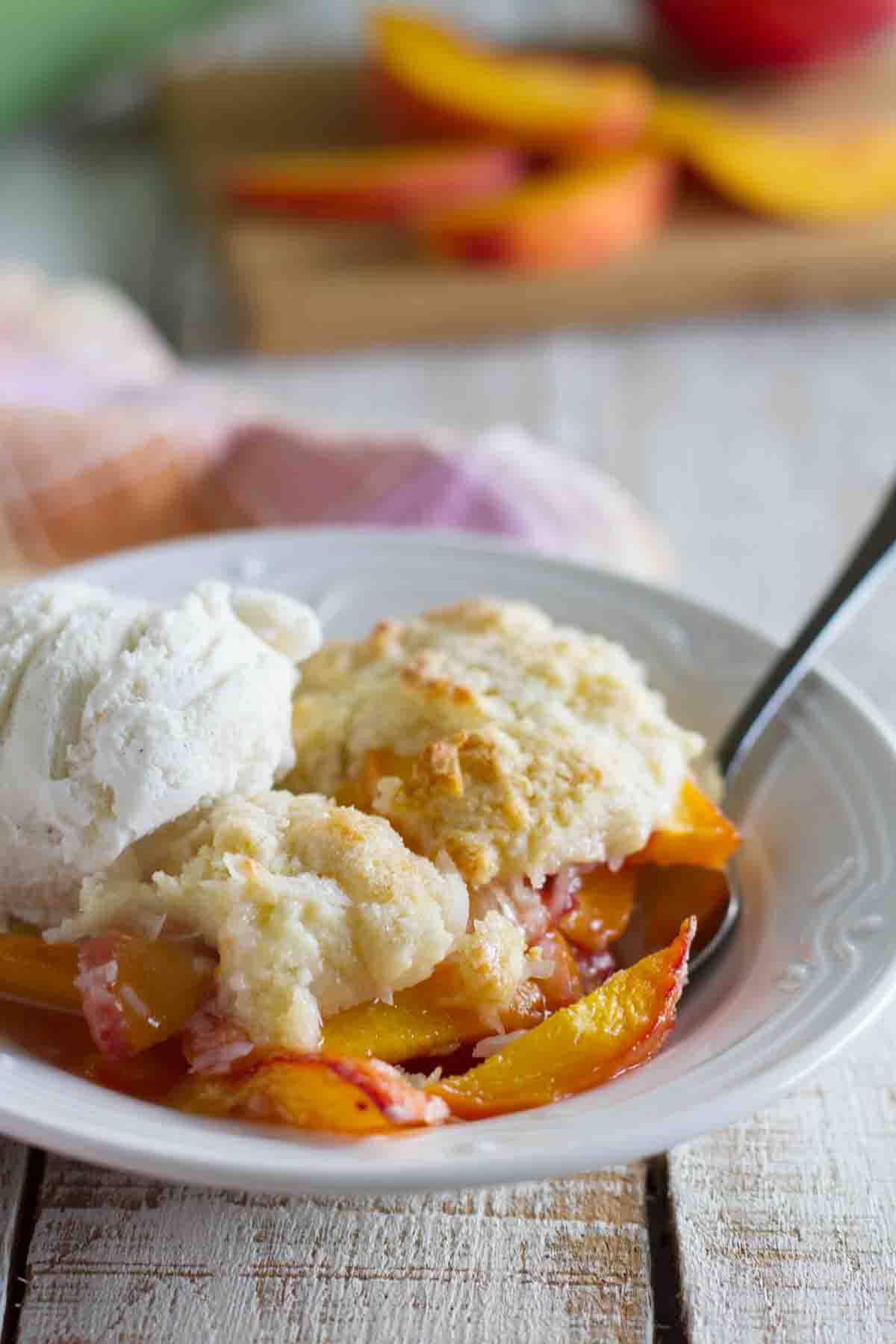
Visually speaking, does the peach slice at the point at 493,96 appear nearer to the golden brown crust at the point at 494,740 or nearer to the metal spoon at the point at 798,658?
the metal spoon at the point at 798,658

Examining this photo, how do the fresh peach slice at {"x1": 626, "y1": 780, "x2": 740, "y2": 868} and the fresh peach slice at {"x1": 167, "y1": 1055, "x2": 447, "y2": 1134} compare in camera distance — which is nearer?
the fresh peach slice at {"x1": 167, "y1": 1055, "x2": 447, "y2": 1134}

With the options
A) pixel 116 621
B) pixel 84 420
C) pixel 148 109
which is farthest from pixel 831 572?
pixel 148 109

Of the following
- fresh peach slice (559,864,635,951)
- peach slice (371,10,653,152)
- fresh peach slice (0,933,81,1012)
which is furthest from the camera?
peach slice (371,10,653,152)

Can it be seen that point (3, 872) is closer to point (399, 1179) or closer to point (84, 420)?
point (399, 1179)

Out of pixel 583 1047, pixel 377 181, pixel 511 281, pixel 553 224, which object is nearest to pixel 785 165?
pixel 553 224

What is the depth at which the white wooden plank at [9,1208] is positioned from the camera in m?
1.42

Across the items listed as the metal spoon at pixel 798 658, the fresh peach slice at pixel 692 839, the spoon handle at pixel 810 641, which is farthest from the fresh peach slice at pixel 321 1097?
the spoon handle at pixel 810 641

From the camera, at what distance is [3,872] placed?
1.60 meters

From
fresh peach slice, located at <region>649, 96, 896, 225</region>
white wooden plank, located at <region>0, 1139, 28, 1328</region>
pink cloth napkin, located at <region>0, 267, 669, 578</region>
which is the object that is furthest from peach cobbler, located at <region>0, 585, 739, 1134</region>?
fresh peach slice, located at <region>649, 96, 896, 225</region>

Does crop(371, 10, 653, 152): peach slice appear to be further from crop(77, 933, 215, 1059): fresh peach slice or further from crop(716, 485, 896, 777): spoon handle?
crop(77, 933, 215, 1059): fresh peach slice

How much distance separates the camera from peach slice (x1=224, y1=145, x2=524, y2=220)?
12.5 ft

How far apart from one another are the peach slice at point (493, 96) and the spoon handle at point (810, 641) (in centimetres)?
214

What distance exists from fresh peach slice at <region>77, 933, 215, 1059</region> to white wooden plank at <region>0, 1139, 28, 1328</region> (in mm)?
184

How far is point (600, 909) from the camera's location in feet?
5.48
